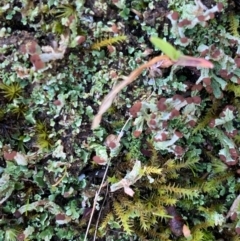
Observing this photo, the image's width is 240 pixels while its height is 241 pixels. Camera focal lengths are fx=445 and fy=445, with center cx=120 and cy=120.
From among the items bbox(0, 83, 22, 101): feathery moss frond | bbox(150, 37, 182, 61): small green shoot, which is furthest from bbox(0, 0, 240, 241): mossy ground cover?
bbox(150, 37, 182, 61): small green shoot

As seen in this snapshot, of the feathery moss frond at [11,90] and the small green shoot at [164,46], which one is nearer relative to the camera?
the small green shoot at [164,46]

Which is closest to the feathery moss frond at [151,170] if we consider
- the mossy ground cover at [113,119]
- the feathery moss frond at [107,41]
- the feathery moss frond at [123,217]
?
the mossy ground cover at [113,119]

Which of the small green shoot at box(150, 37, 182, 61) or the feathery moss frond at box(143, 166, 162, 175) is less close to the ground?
the small green shoot at box(150, 37, 182, 61)

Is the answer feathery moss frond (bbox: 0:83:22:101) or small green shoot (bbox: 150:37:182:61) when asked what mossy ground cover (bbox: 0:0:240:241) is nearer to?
feathery moss frond (bbox: 0:83:22:101)

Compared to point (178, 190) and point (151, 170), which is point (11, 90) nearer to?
point (151, 170)

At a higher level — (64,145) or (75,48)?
(75,48)

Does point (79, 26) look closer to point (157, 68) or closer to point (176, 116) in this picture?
point (157, 68)

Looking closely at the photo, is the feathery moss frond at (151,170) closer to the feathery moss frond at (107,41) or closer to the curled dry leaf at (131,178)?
the curled dry leaf at (131,178)

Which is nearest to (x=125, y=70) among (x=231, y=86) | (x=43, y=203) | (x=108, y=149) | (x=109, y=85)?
(x=109, y=85)
